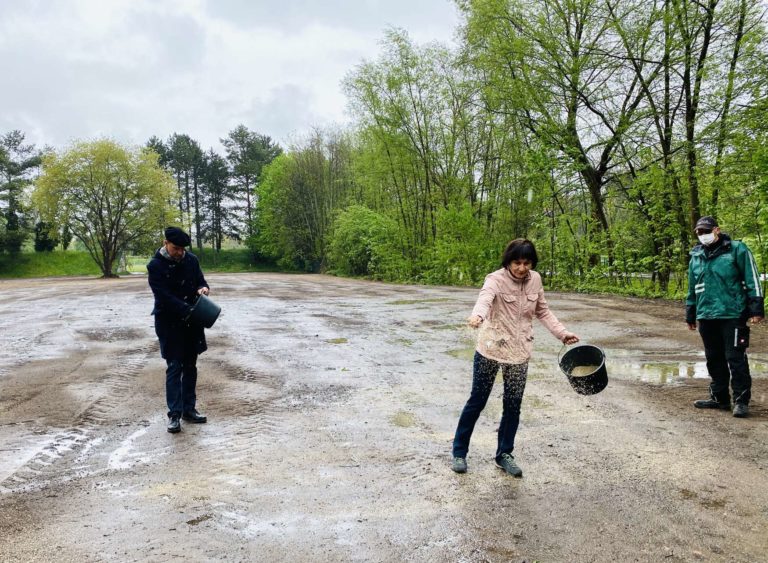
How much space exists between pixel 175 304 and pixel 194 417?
1.03 metres

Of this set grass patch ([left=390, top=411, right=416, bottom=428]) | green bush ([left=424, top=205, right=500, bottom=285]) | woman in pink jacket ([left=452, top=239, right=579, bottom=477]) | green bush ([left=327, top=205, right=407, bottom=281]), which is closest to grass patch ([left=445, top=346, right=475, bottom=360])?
grass patch ([left=390, top=411, right=416, bottom=428])

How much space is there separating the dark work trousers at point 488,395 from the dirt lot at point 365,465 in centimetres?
20

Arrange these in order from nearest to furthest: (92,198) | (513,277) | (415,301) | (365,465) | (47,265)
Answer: (513,277), (365,465), (415,301), (92,198), (47,265)

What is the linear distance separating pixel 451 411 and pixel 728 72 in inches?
436

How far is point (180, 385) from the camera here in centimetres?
470

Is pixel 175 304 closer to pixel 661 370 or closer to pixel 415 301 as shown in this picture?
pixel 661 370

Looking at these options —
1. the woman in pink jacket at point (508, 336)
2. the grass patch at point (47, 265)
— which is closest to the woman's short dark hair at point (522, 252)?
the woman in pink jacket at point (508, 336)

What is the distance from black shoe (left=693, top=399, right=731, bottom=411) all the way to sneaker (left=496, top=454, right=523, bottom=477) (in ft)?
7.81

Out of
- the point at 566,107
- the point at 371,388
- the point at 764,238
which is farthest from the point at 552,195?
the point at 371,388

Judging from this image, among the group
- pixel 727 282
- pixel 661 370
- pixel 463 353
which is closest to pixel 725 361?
pixel 727 282

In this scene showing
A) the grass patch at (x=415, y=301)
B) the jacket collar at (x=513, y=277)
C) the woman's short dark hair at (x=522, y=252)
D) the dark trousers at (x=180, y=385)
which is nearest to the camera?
the woman's short dark hair at (x=522, y=252)

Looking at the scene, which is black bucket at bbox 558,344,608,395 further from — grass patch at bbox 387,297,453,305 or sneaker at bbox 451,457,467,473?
grass patch at bbox 387,297,453,305

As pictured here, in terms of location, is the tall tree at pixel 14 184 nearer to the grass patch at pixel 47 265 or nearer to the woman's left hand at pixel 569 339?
the grass patch at pixel 47 265

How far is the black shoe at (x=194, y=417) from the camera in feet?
15.8
